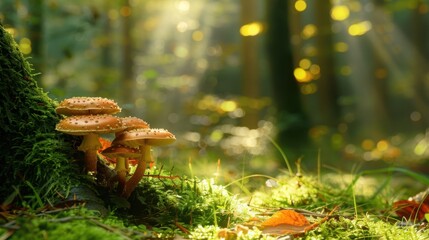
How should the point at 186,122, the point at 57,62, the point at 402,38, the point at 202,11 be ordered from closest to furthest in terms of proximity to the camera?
the point at 57,62, the point at 186,122, the point at 202,11, the point at 402,38

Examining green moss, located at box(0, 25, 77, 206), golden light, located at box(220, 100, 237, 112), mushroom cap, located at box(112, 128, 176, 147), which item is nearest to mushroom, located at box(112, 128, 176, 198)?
mushroom cap, located at box(112, 128, 176, 147)

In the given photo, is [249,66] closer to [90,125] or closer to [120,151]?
[120,151]

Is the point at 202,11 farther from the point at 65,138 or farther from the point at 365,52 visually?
the point at 65,138

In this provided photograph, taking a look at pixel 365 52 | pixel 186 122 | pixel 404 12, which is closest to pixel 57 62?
pixel 186 122

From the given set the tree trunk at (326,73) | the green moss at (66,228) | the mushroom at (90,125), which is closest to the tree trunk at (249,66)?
the tree trunk at (326,73)

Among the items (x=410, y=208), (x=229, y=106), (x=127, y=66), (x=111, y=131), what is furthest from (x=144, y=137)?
(x=127, y=66)

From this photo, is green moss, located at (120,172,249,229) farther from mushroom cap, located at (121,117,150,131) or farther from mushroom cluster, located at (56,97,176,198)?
mushroom cap, located at (121,117,150,131)

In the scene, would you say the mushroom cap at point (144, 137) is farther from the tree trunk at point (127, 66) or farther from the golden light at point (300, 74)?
the tree trunk at point (127, 66)

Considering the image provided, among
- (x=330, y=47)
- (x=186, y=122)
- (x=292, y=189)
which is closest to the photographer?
(x=292, y=189)
